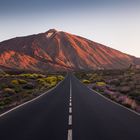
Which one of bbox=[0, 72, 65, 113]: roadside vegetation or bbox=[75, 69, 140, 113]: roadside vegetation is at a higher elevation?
bbox=[75, 69, 140, 113]: roadside vegetation

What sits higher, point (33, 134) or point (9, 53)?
point (9, 53)

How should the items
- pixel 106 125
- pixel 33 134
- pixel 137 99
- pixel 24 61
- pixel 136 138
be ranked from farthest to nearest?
pixel 24 61 → pixel 137 99 → pixel 106 125 → pixel 33 134 → pixel 136 138

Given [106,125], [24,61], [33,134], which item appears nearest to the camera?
[33,134]

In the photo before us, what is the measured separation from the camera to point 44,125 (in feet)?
34.3

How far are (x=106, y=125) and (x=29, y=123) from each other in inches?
115

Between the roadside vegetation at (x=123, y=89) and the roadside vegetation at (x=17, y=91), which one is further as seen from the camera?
the roadside vegetation at (x=17, y=91)

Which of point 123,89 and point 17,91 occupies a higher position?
point 123,89

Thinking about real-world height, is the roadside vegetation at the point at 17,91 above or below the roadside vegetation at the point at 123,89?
below

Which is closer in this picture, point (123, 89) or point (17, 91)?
point (123, 89)

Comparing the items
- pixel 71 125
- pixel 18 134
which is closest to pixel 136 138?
pixel 71 125

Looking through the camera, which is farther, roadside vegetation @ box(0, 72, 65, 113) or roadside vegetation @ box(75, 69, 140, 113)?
roadside vegetation @ box(0, 72, 65, 113)

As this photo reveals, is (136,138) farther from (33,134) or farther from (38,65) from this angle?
(38,65)

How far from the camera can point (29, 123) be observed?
→ 432 inches

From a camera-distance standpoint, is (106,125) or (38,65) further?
(38,65)
